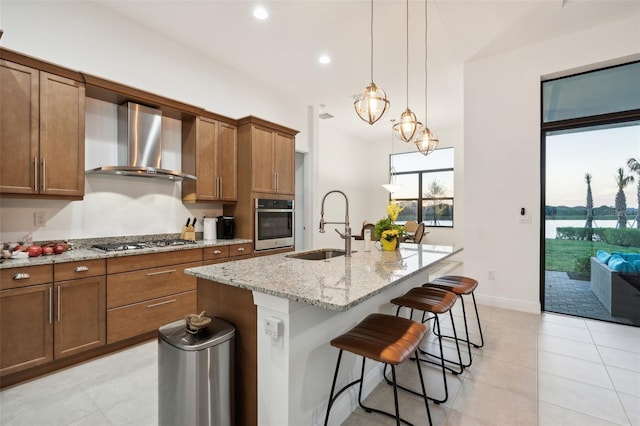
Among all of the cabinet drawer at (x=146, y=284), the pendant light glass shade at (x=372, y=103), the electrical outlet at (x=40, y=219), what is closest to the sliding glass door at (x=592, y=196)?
the pendant light glass shade at (x=372, y=103)

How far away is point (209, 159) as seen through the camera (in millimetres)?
3721

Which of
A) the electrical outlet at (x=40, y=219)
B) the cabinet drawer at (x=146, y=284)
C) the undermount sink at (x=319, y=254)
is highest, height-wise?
the electrical outlet at (x=40, y=219)

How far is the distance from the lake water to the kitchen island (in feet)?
9.53

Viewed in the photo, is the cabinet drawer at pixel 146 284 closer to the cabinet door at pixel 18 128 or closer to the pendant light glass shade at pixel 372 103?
the cabinet door at pixel 18 128

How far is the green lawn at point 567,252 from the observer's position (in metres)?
3.53

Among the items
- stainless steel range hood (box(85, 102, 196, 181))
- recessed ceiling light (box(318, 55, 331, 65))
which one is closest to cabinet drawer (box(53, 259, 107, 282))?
stainless steel range hood (box(85, 102, 196, 181))

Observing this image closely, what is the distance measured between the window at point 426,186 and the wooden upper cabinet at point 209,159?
4962 millimetres

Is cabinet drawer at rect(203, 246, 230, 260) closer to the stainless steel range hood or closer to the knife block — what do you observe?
the knife block

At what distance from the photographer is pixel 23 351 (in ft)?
6.98

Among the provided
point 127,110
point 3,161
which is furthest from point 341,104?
point 3,161

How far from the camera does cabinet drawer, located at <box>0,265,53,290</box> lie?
2.04 m

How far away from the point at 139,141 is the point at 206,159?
76cm

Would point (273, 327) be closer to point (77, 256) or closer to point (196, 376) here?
point (196, 376)

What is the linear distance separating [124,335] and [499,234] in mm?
4381
